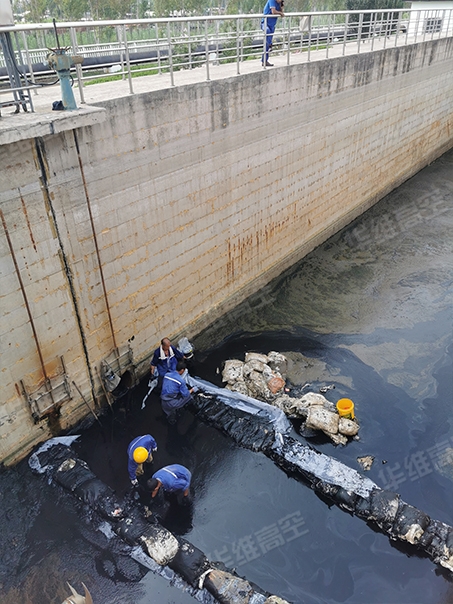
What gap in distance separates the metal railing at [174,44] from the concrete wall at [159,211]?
68 cm

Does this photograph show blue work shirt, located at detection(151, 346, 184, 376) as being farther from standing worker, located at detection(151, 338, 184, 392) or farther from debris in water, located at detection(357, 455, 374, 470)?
debris in water, located at detection(357, 455, 374, 470)

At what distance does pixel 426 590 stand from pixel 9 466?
5.99 m

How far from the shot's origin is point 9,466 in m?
A: 7.02

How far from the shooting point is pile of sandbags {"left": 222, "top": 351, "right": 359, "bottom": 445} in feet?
24.8

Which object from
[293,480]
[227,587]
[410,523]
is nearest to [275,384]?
[293,480]

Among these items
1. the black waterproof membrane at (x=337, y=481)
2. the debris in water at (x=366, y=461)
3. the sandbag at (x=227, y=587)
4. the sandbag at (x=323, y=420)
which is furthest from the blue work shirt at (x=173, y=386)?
the debris in water at (x=366, y=461)

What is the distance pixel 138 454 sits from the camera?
21.2ft

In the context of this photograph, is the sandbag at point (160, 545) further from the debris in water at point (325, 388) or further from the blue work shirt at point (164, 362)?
the debris in water at point (325, 388)

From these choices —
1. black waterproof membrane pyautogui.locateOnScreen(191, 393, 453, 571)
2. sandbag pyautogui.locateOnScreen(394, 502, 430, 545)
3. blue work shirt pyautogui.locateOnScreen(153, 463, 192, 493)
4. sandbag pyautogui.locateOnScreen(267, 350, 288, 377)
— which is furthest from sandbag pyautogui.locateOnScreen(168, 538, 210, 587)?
sandbag pyautogui.locateOnScreen(267, 350, 288, 377)

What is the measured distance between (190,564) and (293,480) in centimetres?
200

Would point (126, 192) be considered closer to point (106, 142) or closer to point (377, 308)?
point (106, 142)

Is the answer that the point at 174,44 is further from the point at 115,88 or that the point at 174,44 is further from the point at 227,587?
the point at 227,587

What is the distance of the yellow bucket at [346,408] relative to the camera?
7676 millimetres

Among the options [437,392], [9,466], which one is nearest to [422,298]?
[437,392]
